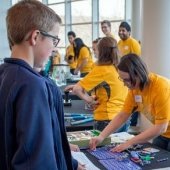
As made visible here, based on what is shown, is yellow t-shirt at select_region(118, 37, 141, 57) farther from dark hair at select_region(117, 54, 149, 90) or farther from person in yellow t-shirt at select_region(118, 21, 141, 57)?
dark hair at select_region(117, 54, 149, 90)

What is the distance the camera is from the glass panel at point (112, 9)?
724 cm

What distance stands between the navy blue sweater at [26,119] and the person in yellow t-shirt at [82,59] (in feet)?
16.3

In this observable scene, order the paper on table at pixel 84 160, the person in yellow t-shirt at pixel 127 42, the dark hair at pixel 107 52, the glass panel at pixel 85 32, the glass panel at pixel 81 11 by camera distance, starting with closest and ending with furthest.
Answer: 1. the paper on table at pixel 84 160
2. the dark hair at pixel 107 52
3. the person in yellow t-shirt at pixel 127 42
4. the glass panel at pixel 81 11
5. the glass panel at pixel 85 32

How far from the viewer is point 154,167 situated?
1.58 m

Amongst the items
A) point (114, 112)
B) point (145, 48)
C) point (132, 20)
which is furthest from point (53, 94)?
point (132, 20)

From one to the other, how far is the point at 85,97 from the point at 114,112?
256 mm

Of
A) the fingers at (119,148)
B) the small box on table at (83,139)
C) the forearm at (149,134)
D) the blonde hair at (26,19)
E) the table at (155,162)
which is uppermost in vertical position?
the blonde hair at (26,19)

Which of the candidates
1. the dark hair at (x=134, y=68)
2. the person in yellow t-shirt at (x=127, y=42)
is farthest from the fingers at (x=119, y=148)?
the person in yellow t-shirt at (x=127, y=42)

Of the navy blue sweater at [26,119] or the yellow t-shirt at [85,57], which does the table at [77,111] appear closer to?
the navy blue sweater at [26,119]

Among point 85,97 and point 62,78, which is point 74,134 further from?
point 62,78

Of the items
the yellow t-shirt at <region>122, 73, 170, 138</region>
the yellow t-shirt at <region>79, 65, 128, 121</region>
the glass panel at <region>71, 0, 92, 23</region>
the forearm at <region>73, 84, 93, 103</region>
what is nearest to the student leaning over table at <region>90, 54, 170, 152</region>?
the yellow t-shirt at <region>122, 73, 170, 138</region>

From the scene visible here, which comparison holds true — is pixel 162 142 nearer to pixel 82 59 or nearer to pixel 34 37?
pixel 34 37

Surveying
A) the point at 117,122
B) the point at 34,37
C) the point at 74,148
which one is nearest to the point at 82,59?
the point at 117,122

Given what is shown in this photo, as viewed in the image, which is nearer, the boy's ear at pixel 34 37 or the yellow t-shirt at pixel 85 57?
the boy's ear at pixel 34 37
